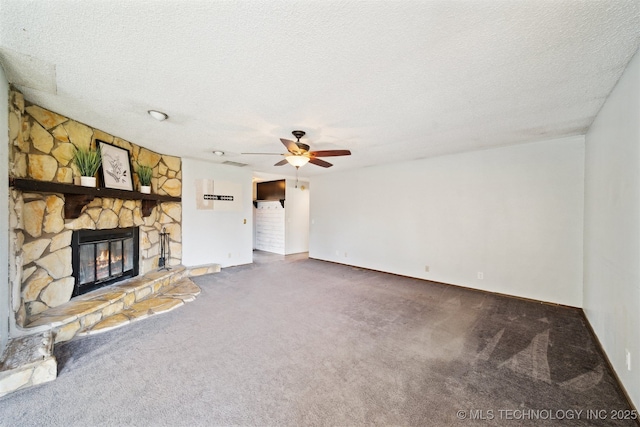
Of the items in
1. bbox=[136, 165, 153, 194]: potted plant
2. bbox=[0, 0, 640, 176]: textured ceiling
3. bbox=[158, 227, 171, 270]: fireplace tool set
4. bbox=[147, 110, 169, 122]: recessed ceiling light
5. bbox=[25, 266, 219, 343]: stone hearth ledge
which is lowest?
bbox=[25, 266, 219, 343]: stone hearth ledge

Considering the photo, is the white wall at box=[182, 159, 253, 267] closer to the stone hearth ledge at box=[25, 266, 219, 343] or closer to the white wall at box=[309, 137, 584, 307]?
the stone hearth ledge at box=[25, 266, 219, 343]

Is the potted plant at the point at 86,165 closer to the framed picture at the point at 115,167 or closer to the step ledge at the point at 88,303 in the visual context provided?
the framed picture at the point at 115,167

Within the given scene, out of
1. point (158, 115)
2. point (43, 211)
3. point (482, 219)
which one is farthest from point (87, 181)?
point (482, 219)

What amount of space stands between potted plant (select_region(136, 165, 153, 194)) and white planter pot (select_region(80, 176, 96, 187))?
37.9 inches

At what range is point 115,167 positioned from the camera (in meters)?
3.59

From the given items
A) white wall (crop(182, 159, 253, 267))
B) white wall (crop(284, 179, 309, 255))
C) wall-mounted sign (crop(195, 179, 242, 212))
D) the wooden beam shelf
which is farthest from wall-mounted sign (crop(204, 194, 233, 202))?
white wall (crop(284, 179, 309, 255))

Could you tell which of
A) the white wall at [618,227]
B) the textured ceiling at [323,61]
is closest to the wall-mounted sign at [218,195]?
the textured ceiling at [323,61]

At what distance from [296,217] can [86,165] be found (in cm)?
555

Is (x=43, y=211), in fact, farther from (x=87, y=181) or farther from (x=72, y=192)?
(x=87, y=181)

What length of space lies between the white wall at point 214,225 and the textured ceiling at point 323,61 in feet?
7.20

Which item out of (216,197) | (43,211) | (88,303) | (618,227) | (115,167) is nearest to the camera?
(618,227)

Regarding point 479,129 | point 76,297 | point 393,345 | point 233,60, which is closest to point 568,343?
point 393,345

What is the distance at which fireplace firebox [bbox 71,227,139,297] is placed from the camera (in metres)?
3.06

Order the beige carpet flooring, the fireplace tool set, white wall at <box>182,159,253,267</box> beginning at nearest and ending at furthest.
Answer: the beige carpet flooring < the fireplace tool set < white wall at <box>182,159,253,267</box>
